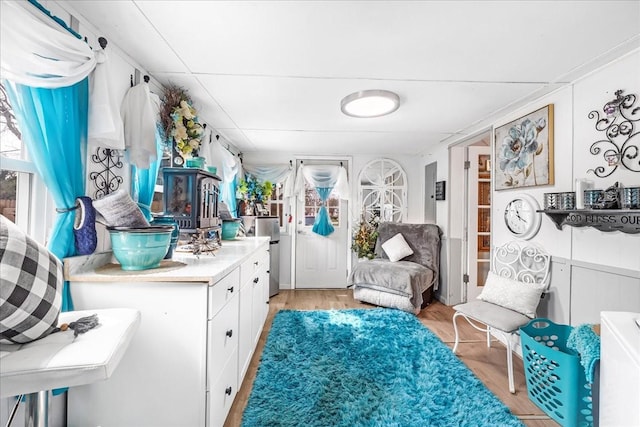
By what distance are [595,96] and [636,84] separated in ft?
0.78

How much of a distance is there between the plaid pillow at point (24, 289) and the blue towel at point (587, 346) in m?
2.08

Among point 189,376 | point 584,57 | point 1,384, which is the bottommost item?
point 189,376

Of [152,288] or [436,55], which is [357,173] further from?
[152,288]

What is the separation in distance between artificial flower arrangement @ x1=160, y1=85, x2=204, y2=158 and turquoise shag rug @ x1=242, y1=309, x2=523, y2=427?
181 centimetres

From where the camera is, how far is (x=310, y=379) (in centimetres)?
200

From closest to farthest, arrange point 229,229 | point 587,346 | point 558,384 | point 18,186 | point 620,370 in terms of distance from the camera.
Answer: point 620,370, point 18,186, point 587,346, point 558,384, point 229,229

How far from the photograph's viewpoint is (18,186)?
122 cm

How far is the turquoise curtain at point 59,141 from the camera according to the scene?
3.73 ft

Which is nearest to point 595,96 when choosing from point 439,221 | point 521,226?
point 521,226

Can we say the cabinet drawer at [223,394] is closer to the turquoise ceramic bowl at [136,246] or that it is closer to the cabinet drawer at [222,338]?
the cabinet drawer at [222,338]

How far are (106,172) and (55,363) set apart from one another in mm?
1227

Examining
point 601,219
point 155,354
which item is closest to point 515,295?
point 601,219

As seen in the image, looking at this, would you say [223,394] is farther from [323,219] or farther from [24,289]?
[323,219]

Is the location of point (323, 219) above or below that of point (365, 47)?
below
